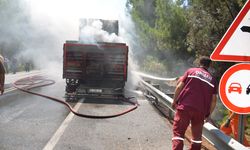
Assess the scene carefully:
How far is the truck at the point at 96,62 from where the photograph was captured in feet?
54.2

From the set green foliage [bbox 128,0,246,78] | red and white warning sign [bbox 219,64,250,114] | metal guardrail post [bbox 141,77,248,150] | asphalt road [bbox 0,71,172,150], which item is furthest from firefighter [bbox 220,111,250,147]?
green foliage [bbox 128,0,246,78]

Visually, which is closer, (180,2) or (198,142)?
(198,142)

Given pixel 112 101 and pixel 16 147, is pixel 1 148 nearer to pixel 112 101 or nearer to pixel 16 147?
pixel 16 147

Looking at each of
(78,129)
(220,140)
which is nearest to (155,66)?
(78,129)

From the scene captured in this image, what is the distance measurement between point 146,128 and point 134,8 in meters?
45.2

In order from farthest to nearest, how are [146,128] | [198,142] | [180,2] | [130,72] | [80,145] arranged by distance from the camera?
1. [180,2]
2. [130,72]
3. [146,128]
4. [80,145]
5. [198,142]

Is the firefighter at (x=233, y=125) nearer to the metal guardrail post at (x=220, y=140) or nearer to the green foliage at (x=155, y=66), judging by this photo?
the metal guardrail post at (x=220, y=140)

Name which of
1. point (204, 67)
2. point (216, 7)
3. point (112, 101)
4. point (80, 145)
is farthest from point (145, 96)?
point (204, 67)

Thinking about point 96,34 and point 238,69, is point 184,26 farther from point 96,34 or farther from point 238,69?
point 238,69

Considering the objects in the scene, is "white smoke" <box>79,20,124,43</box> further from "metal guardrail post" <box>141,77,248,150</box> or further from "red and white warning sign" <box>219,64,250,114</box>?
"red and white warning sign" <box>219,64,250,114</box>

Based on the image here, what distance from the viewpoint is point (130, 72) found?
897 inches

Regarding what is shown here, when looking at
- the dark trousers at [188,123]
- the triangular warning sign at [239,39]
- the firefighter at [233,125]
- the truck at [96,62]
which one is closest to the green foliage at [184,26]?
the truck at [96,62]

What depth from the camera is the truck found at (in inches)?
650

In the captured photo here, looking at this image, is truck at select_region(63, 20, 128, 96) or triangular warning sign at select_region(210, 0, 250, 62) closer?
triangular warning sign at select_region(210, 0, 250, 62)
